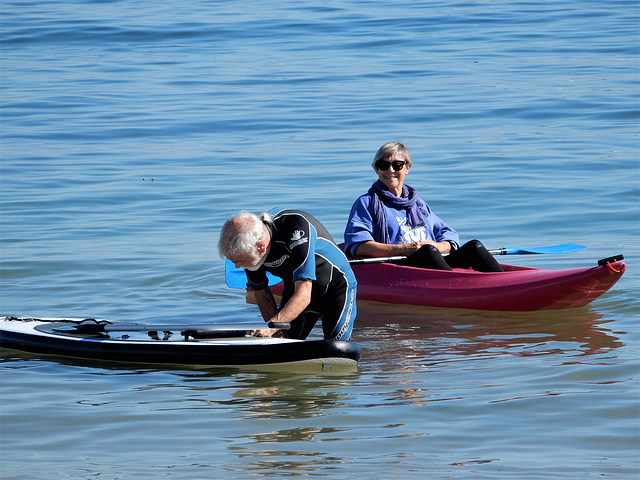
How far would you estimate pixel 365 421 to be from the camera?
4828mm

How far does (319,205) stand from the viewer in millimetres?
10844

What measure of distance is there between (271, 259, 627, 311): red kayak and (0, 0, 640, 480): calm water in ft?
0.35

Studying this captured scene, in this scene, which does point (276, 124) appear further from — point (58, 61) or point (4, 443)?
point (4, 443)

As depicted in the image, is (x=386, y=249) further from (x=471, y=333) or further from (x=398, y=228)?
(x=471, y=333)

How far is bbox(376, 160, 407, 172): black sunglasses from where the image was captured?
7.14 metres

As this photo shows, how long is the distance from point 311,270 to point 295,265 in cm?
9

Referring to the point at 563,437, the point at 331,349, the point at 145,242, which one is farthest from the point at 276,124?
the point at 563,437

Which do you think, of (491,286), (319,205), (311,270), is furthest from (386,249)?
(319,205)

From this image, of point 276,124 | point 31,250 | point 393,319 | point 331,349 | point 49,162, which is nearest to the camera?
point 331,349

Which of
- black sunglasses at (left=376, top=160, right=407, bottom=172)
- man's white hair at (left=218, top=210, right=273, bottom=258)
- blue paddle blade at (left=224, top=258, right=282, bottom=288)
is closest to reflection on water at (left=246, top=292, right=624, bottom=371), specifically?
blue paddle blade at (left=224, top=258, right=282, bottom=288)

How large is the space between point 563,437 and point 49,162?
10.4m

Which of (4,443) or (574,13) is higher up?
(574,13)

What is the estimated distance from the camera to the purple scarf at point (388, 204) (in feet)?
23.7

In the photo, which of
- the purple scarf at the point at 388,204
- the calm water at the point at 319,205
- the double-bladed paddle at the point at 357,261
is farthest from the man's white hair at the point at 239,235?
the purple scarf at the point at 388,204
